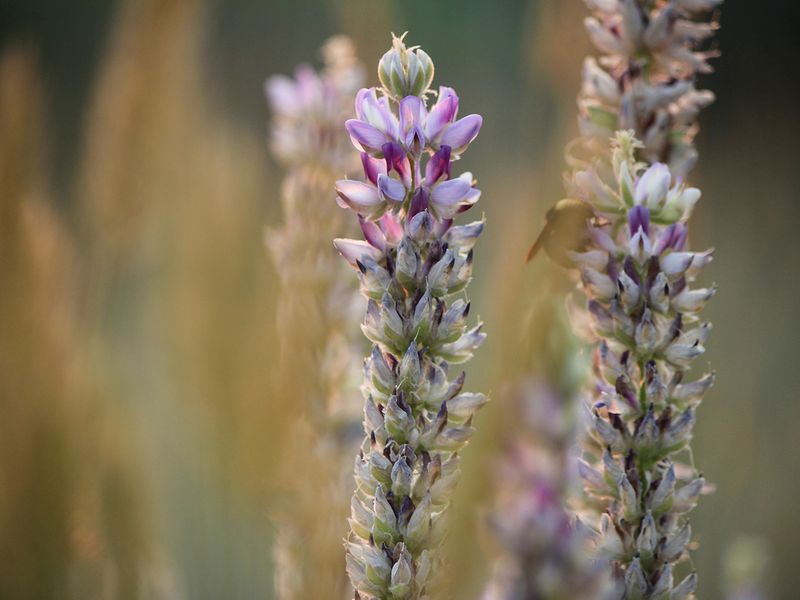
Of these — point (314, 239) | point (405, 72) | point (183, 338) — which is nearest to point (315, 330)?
point (314, 239)

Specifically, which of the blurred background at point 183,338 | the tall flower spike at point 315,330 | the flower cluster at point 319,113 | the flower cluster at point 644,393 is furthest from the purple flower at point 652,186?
the flower cluster at point 319,113

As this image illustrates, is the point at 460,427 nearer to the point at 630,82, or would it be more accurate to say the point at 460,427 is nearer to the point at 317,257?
the point at 630,82

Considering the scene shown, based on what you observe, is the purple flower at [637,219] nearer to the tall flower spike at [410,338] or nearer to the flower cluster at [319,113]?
the tall flower spike at [410,338]

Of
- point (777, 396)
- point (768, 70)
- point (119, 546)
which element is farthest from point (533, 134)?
point (768, 70)

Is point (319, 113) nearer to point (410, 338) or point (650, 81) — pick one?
point (650, 81)

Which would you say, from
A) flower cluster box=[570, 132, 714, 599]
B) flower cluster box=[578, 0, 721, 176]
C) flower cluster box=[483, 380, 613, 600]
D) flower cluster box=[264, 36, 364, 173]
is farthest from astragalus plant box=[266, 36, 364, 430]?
flower cluster box=[578, 0, 721, 176]

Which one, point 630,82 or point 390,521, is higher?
point 630,82

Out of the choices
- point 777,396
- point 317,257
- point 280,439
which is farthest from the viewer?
point 777,396
